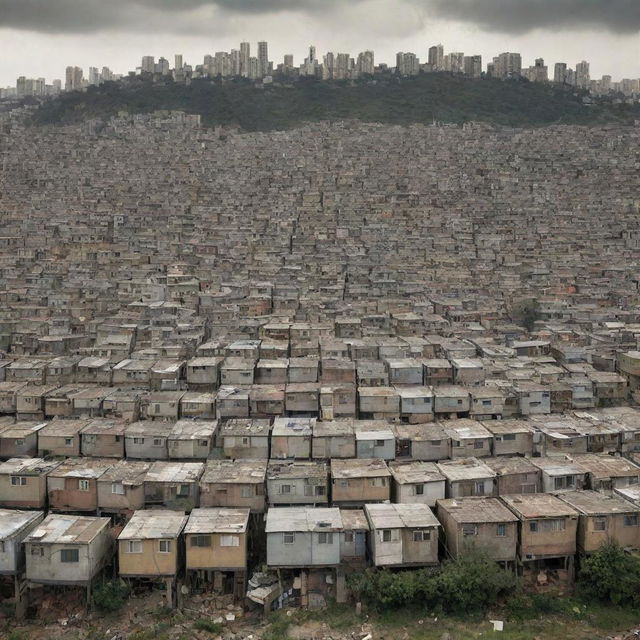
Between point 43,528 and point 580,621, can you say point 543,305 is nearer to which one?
point 580,621

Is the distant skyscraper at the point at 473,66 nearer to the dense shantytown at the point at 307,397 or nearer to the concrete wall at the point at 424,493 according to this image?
the dense shantytown at the point at 307,397

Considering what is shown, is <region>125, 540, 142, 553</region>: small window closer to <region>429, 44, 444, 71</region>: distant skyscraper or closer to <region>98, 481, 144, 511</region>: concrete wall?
<region>98, 481, 144, 511</region>: concrete wall

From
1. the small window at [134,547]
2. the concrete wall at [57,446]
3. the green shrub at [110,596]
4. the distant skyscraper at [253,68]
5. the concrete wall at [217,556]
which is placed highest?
the distant skyscraper at [253,68]

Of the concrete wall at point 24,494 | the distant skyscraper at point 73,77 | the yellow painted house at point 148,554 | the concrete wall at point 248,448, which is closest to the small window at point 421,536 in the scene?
the yellow painted house at point 148,554

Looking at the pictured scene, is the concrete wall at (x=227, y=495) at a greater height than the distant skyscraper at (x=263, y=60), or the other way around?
the distant skyscraper at (x=263, y=60)

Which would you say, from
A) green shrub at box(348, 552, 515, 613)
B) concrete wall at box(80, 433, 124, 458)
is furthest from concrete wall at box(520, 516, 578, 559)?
concrete wall at box(80, 433, 124, 458)

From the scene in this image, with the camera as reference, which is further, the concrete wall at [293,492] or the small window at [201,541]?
the concrete wall at [293,492]

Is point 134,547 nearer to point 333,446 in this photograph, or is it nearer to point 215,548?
point 215,548
